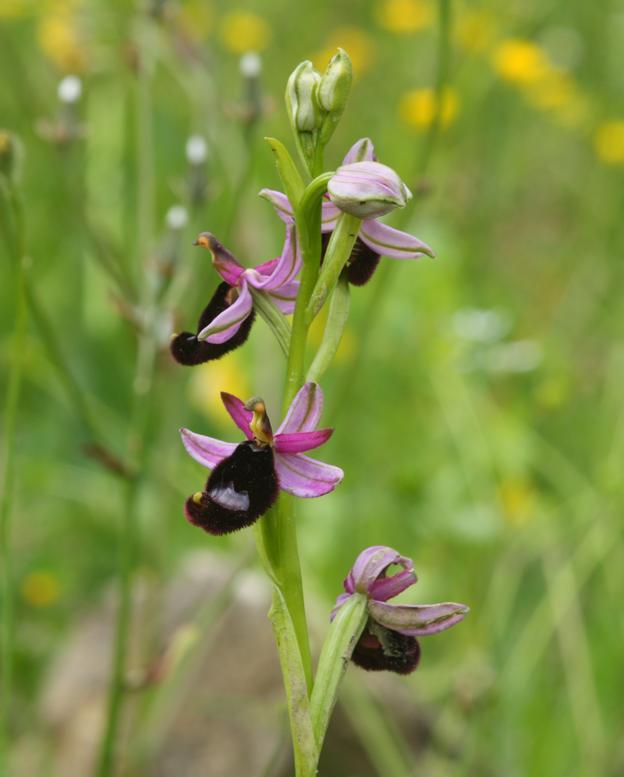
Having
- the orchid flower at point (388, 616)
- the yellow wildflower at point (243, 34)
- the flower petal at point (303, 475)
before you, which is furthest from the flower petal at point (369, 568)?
the yellow wildflower at point (243, 34)

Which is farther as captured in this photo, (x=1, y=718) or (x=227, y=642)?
(x=227, y=642)

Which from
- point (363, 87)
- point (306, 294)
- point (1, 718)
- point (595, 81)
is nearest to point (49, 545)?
point (1, 718)

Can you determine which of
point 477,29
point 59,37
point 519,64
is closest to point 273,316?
point 477,29

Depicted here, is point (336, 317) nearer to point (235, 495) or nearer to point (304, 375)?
point (304, 375)

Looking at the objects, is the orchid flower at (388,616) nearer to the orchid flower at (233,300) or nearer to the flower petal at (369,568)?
the flower petal at (369,568)

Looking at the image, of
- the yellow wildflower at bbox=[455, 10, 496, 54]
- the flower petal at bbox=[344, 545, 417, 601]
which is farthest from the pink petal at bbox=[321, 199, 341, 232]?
the yellow wildflower at bbox=[455, 10, 496, 54]

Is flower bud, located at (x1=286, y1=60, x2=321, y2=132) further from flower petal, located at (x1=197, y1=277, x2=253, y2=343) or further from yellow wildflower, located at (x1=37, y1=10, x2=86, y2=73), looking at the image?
yellow wildflower, located at (x1=37, y1=10, x2=86, y2=73)

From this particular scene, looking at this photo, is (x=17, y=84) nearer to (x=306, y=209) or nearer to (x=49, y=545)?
(x=49, y=545)
